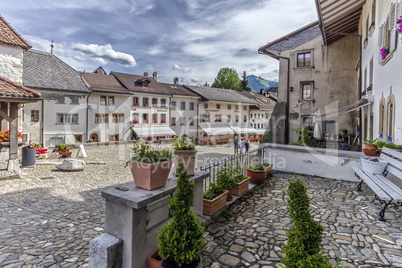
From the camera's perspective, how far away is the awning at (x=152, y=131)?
31972 mm

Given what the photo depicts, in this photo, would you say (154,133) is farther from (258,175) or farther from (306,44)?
(258,175)

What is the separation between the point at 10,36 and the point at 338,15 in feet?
59.6

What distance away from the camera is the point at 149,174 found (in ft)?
9.93

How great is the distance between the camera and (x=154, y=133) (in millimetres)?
33062

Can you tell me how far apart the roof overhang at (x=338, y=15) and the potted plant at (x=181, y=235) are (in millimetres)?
12258

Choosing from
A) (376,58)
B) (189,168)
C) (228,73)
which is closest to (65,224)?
(189,168)

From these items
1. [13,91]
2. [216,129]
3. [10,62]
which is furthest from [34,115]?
[216,129]

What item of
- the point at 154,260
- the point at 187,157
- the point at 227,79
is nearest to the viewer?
the point at 154,260

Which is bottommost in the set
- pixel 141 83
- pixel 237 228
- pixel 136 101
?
pixel 237 228

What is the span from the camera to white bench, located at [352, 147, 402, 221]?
14.9 ft

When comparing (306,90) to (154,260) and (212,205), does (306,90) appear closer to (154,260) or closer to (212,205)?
(212,205)

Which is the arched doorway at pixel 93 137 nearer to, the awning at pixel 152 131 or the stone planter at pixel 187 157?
the awning at pixel 152 131

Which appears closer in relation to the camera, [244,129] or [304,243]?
[304,243]

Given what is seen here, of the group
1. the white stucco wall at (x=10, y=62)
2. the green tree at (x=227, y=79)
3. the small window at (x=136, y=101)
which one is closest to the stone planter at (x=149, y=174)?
the white stucco wall at (x=10, y=62)
